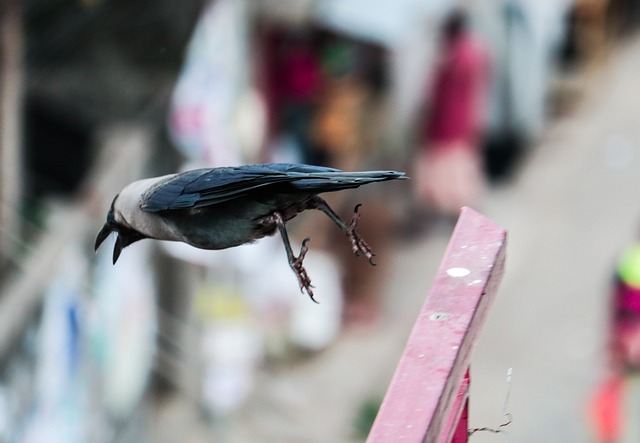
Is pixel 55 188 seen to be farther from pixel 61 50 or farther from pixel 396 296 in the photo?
pixel 396 296

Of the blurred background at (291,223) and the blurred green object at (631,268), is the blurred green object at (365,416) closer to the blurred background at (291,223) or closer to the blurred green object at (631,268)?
the blurred background at (291,223)

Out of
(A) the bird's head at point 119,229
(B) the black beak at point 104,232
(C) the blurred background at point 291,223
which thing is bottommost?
(C) the blurred background at point 291,223

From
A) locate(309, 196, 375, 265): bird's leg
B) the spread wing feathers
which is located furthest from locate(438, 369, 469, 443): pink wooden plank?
the spread wing feathers

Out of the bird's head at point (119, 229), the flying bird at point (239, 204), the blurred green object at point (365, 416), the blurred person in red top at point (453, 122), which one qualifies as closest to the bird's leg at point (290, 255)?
the flying bird at point (239, 204)

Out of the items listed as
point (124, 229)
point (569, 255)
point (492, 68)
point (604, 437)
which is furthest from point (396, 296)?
point (124, 229)

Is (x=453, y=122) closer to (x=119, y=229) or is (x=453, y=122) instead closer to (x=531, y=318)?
(x=531, y=318)

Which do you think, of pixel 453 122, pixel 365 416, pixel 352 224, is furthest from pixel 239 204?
pixel 453 122

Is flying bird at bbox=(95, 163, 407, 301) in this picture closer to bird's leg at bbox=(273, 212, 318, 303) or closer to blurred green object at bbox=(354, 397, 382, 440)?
bird's leg at bbox=(273, 212, 318, 303)
